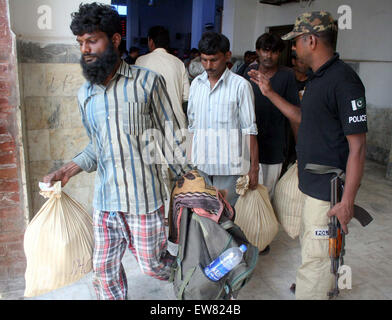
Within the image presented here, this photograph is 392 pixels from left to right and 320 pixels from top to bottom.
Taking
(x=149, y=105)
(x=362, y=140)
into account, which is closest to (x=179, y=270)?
(x=149, y=105)

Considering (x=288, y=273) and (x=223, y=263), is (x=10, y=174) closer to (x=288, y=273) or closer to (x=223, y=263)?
(x=223, y=263)

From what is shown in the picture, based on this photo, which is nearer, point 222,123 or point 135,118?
point 135,118

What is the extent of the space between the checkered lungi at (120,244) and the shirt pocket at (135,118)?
16.8 inches

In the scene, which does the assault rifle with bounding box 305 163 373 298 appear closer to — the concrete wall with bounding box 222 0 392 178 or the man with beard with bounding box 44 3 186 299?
the man with beard with bounding box 44 3 186 299

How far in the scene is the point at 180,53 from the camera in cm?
1509

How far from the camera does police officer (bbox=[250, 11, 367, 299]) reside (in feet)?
5.85

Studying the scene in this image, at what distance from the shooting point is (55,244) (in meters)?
1.86

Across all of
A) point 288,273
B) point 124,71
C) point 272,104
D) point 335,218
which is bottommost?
point 288,273

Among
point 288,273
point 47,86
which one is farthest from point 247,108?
point 47,86

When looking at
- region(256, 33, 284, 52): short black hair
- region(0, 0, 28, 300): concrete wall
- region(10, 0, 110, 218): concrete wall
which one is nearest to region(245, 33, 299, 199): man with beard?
region(256, 33, 284, 52): short black hair

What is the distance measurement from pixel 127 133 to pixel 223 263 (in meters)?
0.75

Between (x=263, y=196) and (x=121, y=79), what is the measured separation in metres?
1.35

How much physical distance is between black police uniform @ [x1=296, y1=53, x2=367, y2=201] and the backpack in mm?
506

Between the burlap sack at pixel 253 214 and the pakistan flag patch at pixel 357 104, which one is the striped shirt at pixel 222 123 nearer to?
the burlap sack at pixel 253 214
